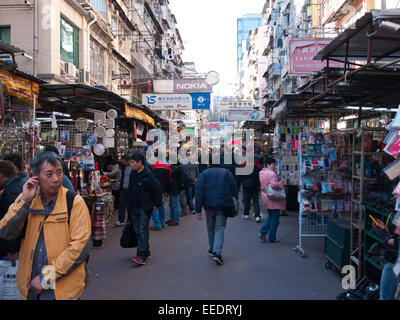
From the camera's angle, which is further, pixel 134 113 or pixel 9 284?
pixel 134 113

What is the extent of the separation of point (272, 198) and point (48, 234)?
5.41m

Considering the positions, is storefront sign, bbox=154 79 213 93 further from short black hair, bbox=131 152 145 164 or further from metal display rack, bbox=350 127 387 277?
metal display rack, bbox=350 127 387 277

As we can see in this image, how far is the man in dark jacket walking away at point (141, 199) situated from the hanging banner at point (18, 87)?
8.06 ft

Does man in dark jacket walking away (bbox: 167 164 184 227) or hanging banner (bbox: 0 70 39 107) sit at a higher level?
hanging banner (bbox: 0 70 39 107)

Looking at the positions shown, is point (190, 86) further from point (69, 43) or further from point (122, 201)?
point (122, 201)

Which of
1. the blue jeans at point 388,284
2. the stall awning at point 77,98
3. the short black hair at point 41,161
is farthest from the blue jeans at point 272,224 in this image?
the short black hair at point 41,161

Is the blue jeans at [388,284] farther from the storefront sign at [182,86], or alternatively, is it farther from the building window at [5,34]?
the building window at [5,34]

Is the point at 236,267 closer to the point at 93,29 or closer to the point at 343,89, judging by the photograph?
the point at 343,89

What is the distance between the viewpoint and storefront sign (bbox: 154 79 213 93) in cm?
1417

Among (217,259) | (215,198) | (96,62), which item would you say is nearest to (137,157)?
(215,198)

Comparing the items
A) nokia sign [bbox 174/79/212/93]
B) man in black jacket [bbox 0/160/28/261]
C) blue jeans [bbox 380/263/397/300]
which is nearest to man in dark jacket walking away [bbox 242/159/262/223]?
nokia sign [bbox 174/79/212/93]

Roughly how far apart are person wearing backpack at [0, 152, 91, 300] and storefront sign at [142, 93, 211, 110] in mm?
11965

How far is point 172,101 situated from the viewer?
14656 millimetres
